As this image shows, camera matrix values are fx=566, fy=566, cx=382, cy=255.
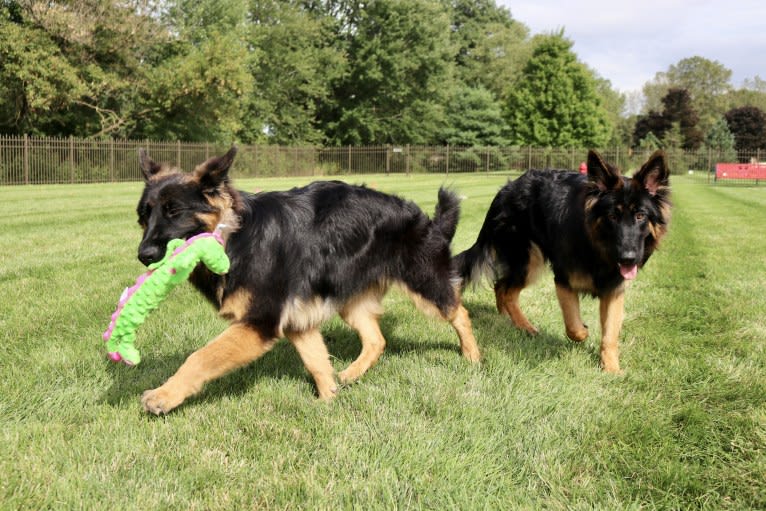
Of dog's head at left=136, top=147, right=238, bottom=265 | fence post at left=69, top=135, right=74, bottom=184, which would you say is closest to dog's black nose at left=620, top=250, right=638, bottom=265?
dog's head at left=136, top=147, right=238, bottom=265

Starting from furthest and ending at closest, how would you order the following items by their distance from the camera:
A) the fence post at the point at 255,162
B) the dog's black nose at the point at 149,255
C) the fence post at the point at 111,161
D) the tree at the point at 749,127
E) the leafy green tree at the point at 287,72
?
the tree at the point at 749,127 < the leafy green tree at the point at 287,72 < the fence post at the point at 255,162 < the fence post at the point at 111,161 < the dog's black nose at the point at 149,255

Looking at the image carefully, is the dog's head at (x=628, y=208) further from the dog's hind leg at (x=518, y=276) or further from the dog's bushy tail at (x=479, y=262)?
the dog's bushy tail at (x=479, y=262)

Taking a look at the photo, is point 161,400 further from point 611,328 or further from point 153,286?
point 611,328

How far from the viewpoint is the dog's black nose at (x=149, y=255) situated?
3506mm

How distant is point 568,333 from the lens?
5160 mm

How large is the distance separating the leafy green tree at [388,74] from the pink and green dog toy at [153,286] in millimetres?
50204

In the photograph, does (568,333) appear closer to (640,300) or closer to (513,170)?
(640,300)

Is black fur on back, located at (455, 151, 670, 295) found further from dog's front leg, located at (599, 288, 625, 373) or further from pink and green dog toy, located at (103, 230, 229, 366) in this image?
pink and green dog toy, located at (103, 230, 229, 366)

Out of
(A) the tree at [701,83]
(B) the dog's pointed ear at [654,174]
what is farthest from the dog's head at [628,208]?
(A) the tree at [701,83]

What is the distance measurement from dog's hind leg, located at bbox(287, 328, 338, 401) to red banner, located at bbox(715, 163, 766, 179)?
123ft

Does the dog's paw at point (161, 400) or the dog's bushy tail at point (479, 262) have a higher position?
the dog's bushy tail at point (479, 262)

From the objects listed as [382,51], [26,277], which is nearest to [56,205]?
[26,277]

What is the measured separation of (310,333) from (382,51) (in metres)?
50.8

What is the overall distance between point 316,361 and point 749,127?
84.4m
